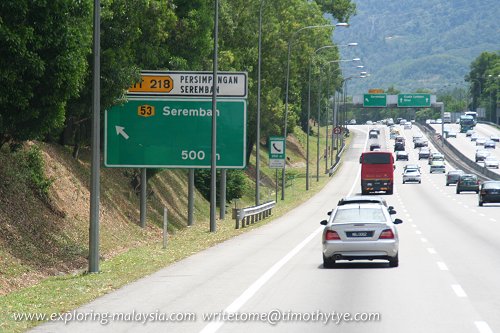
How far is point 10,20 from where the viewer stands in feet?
78.9

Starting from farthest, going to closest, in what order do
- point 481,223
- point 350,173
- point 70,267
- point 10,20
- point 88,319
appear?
1. point 350,173
2. point 481,223
3. point 70,267
4. point 10,20
5. point 88,319

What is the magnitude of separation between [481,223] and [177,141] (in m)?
13.9

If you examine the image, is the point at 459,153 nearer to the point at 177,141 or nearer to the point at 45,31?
the point at 177,141

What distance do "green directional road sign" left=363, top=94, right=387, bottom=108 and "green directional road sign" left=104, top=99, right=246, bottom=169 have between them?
145m

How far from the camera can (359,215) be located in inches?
950

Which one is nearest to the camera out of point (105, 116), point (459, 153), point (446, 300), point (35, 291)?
point (446, 300)

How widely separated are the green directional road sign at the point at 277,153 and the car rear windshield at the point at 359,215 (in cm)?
3510

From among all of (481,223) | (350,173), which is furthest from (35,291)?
(350,173)

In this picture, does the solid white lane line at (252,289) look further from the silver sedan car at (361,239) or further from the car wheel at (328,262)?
the silver sedan car at (361,239)

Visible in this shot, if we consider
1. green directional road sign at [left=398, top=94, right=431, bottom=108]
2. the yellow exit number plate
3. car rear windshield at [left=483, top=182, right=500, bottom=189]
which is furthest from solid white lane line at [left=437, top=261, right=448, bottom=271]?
green directional road sign at [left=398, top=94, right=431, bottom=108]

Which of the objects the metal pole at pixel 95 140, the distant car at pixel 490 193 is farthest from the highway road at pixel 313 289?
the distant car at pixel 490 193

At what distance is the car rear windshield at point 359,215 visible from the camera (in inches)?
941

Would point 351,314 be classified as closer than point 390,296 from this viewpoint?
Yes

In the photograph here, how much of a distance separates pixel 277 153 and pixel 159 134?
22293 mm
